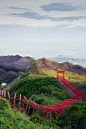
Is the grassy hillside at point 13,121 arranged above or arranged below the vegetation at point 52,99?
above

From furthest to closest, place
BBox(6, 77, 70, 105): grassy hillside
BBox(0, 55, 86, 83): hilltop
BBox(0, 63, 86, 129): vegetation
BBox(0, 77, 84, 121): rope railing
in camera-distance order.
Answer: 1. BBox(0, 55, 86, 83): hilltop
2. BBox(6, 77, 70, 105): grassy hillside
3. BBox(0, 77, 84, 121): rope railing
4. BBox(0, 63, 86, 129): vegetation

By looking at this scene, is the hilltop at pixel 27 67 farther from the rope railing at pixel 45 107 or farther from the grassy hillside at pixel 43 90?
the rope railing at pixel 45 107

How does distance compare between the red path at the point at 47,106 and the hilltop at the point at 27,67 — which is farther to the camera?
the hilltop at the point at 27,67

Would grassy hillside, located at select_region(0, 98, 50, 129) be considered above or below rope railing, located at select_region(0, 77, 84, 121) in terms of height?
above

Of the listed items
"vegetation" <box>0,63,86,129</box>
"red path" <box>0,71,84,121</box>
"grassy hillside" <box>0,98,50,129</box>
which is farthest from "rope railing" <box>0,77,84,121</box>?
"grassy hillside" <box>0,98,50,129</box>

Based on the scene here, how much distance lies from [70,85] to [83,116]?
10606mm

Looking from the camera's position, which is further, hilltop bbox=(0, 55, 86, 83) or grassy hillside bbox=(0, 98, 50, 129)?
hilltop bbox=(0, 55, 86, 83)

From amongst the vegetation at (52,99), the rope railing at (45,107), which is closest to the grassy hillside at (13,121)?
the vegetation at (52,99)

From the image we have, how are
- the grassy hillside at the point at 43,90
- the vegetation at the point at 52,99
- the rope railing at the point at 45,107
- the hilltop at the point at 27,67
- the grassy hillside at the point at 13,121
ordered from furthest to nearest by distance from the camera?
the hilltop at the point at 27,67 < the grassy hillside at the point at 43,90 < the rope railing at the point at 45,107 < the vegetation at the point at 52,99 < the grassy hillside at the point at 13,121

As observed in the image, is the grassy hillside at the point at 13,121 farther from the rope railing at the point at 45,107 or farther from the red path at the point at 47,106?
the red path at the point at 47,106

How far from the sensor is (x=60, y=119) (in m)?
15.4

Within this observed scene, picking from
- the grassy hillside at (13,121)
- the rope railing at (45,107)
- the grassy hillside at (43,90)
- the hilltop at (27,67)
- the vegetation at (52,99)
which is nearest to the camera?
the grassy hillside at (13,121)

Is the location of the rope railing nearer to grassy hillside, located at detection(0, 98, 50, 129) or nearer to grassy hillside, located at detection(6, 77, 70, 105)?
grassy hillside, located at detection(6, 77, 70, 105)

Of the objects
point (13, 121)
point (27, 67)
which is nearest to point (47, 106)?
point (13, 121)
